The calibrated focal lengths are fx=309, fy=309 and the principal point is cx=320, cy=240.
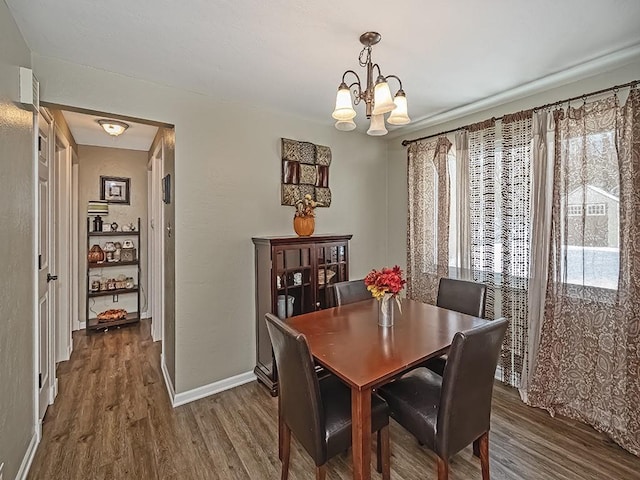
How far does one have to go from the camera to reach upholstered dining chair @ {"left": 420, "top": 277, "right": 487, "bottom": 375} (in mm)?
2186

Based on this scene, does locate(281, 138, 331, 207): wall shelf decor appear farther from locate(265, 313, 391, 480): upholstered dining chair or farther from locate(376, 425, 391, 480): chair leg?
locate(376, 425, 391, 480): chair leg

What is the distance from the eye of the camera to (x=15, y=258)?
1.63 metres

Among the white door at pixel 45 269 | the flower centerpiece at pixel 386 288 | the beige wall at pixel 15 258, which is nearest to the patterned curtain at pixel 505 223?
the flower centerpiece at pixel 386 288

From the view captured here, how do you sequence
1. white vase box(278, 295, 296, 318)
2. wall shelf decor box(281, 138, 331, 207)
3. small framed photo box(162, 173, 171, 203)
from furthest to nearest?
wall shelf decor box(281, 138, 331, 207)
white vase box(278, 295, 296, 318)
small framed photo box(162, 173, 171, 203)

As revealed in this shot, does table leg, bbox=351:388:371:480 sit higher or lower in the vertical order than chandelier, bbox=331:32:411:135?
lower

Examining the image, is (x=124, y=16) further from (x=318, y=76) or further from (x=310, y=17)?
(x=318, y=76)

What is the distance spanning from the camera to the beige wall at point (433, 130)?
7.10 ft

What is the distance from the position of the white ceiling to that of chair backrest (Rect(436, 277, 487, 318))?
3211 mm

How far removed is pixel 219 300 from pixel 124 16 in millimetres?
2035

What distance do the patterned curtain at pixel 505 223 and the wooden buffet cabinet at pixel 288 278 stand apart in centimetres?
132

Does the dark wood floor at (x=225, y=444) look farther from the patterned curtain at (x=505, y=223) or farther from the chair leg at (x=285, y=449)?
the patterned curtain at (x=505, y=223)

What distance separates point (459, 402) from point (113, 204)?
4787mm

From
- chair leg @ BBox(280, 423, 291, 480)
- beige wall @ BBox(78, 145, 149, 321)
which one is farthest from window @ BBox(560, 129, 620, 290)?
beige wall @ BBox(78, 145, 149, 321)

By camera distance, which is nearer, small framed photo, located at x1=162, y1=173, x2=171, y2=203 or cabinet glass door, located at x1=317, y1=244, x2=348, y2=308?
small framed photo, located at x1=162, y1=173, x2=171, y2=203
